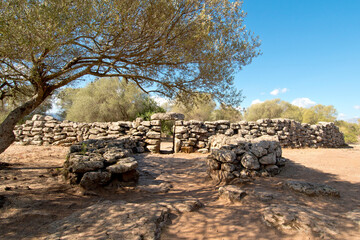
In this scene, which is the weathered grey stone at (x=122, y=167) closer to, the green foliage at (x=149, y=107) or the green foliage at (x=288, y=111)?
the green foliage at (x=149, y=107)

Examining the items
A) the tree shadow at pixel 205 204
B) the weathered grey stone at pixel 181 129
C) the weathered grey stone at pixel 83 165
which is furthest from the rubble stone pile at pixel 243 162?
the weathered grey stone at pixel 181 129

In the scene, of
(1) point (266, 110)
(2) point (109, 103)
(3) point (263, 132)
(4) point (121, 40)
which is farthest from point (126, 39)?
(1) point (266, 110)

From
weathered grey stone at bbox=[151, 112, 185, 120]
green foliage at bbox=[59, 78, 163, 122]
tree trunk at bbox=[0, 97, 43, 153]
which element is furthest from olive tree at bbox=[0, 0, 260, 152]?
green foliage at bbox=[59, 78, 163, 122]

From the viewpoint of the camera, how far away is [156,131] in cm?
1130

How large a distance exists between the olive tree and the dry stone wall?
3996mm

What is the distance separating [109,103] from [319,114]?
2796cm

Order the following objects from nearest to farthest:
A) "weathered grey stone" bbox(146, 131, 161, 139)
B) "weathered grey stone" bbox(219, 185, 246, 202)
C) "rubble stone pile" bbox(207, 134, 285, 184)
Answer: "weathered grey stone" bbox(219, 185, 246, 202) → "rubble stone pile" bbox(207, 134, 285, 184) → "weathered grey stone" bbox(146, 131, 161, 139)

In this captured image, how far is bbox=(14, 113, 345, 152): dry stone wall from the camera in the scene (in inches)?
445

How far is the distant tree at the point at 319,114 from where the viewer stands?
27.3 meters

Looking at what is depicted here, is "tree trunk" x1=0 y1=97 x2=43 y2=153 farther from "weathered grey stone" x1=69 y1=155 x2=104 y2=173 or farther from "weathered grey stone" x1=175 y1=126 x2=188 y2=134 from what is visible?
"weathered grey stone" x1=175 y1=126 x2=188 y2=134

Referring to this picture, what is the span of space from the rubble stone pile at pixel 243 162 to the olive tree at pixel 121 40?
201cm

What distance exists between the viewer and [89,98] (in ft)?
63.0

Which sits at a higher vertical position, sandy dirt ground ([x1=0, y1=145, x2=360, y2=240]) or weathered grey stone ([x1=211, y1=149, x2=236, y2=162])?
weathered grey stone ([x1=211, y1=149, x2=236, y2=162])

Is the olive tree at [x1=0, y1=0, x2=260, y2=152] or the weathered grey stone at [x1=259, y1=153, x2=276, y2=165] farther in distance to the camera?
the weathered grey stone at [x1=259, y1=153, x2=276, y2=165]
